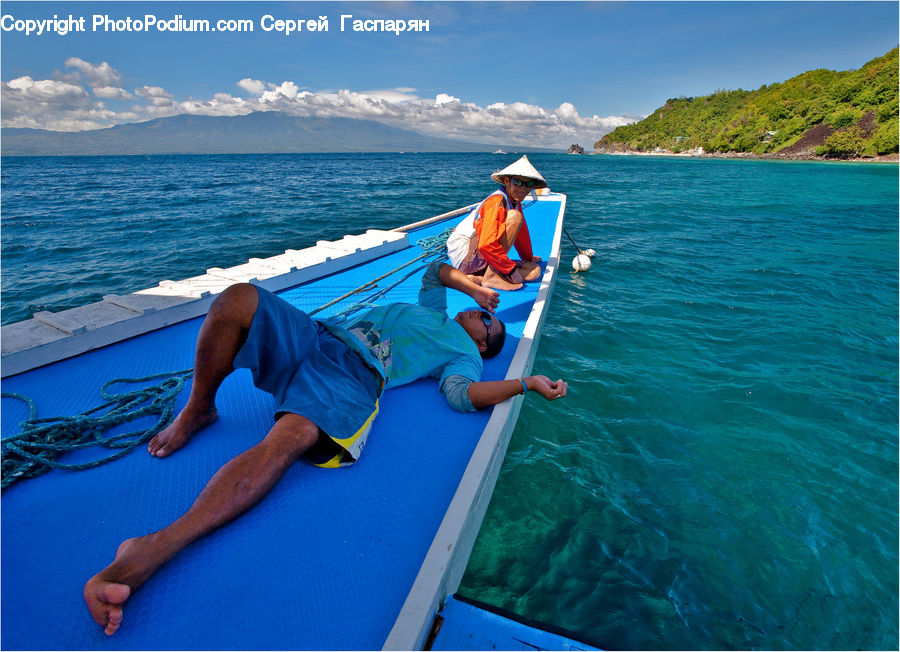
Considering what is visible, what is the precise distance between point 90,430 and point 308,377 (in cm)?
146

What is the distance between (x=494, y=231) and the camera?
471cm

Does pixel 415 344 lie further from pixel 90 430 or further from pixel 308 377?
pixel 90 430

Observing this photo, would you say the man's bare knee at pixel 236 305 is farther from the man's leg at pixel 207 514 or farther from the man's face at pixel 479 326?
the man's face at pixel 479 326

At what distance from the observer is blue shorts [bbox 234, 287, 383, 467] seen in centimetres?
212

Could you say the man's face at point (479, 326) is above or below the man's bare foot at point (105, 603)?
→ above

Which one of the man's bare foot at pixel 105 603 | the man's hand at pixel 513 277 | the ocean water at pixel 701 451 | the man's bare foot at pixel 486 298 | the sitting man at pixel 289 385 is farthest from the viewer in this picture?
the man's hand at pixel 513 277

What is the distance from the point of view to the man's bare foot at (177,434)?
7.62 feet

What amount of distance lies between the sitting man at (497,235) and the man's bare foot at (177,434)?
3.16 m

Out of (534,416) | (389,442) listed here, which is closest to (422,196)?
(534,416)

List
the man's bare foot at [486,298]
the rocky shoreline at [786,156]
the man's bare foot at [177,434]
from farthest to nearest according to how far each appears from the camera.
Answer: the rocky shoreline at [786,156] → the man's bare foot at [486,298] → the man's bare foot at [177,434]

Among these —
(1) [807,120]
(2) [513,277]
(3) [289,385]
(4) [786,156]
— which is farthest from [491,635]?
(1) [807,120]

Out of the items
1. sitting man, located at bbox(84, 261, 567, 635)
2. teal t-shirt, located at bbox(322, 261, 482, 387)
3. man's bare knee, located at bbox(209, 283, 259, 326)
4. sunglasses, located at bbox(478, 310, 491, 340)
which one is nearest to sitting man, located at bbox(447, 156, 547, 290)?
sunglasses, located at bbox(478, 310, 491, 340)

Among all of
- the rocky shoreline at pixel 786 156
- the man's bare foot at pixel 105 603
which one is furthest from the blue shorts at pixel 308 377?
the rocky shoreline at pixel 786 156

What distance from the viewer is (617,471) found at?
3424mm
